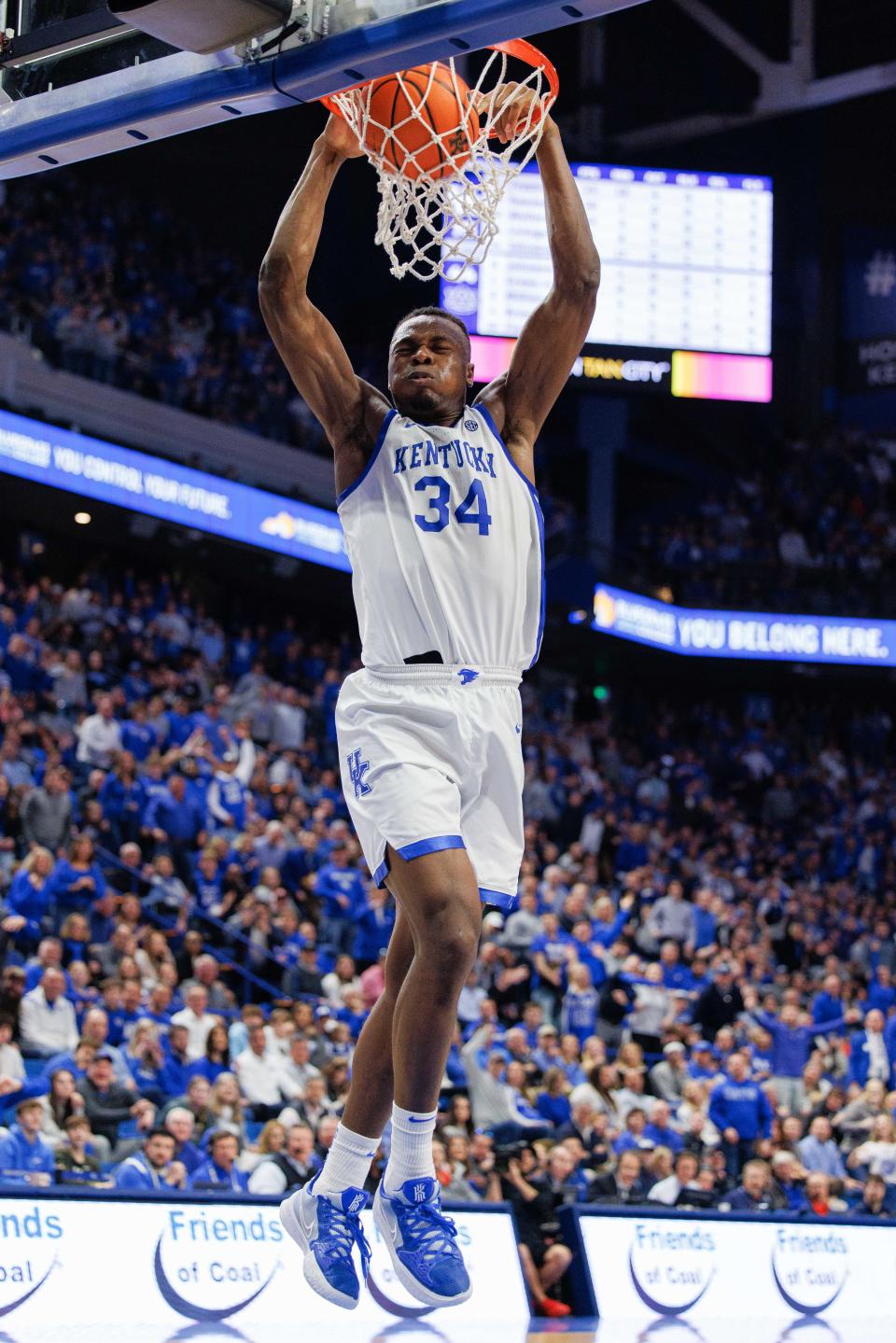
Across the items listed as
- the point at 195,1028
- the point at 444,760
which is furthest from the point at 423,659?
the point at 195,1028

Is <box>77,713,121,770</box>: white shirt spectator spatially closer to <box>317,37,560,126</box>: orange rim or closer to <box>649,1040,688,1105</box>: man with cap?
<box>649,1040,688,1105</box>: man with cap

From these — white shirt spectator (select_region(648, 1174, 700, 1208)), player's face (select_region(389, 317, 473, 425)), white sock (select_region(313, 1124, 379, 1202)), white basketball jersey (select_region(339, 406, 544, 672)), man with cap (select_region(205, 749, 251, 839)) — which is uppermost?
player's face (select_region(389, 317, 473, 425))

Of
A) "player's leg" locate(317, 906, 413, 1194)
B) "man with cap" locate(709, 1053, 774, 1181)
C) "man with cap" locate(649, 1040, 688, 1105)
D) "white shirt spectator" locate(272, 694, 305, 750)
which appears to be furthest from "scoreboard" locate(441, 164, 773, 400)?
"player's leg" locate(317, 906, 413, 1194)

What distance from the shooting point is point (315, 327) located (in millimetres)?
4605

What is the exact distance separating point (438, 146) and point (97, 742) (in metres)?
10.3

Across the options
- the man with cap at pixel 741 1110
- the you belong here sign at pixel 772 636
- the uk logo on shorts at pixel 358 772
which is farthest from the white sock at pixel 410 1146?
the you belong here sign at pixel 772 636

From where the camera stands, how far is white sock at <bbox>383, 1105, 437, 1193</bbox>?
4355 mm

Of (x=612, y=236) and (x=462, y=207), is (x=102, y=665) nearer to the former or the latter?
(x=612, y=236)

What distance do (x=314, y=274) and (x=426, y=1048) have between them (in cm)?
2290

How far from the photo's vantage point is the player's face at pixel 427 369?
15.6 ft

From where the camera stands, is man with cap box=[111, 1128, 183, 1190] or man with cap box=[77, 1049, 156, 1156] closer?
man with cap box=[111, 1128, 183, 1190]

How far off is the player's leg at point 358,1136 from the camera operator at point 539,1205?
4.83 metres

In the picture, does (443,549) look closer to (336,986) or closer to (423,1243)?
(423,1243)

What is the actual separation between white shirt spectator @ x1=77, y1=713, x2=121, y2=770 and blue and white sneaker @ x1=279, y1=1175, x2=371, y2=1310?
9.93 meters
